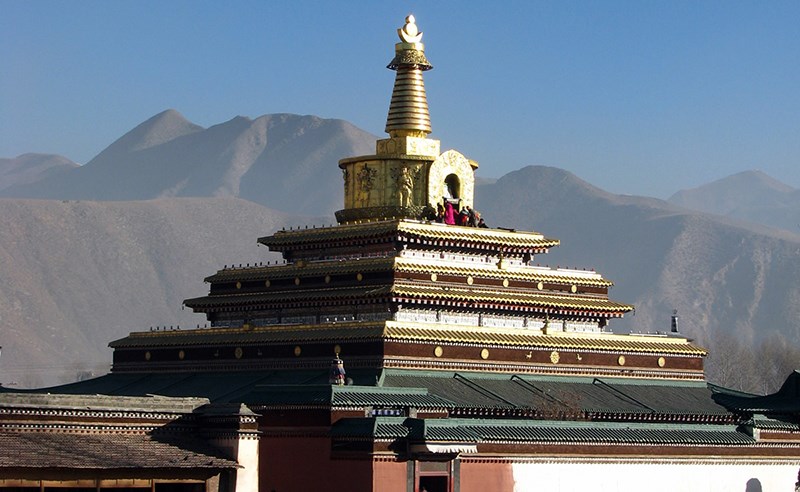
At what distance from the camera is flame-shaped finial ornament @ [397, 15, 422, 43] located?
81312 millimetres

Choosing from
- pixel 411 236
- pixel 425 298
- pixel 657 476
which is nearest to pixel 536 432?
pixel 657 476

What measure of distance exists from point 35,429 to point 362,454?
35.8ft

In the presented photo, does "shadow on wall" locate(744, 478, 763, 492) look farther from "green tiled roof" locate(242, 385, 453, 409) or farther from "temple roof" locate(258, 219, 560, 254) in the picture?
"green tiled roof" locate(242, 385, 453, 409)

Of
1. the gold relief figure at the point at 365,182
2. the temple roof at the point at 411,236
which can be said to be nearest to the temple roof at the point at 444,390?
the temple roof at the point at 411,236

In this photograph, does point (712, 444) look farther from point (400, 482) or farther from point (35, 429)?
point (35, 429)

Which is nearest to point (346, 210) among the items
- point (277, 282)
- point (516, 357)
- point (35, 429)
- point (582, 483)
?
point (277, 282)

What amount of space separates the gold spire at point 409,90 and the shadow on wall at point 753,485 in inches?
807

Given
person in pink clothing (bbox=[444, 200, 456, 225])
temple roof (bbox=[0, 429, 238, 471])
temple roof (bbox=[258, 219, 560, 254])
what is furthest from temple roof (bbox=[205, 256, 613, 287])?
temple roof (bbox=[0, 429, 238, 471])

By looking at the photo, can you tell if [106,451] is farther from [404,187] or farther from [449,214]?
[449,214]

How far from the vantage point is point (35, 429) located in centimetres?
5606

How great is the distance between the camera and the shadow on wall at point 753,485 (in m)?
72.9

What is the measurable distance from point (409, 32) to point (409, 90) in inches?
101

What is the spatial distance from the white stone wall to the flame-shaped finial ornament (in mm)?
22340

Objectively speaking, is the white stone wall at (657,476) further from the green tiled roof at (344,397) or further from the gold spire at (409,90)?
the gold spire at (409,90)
